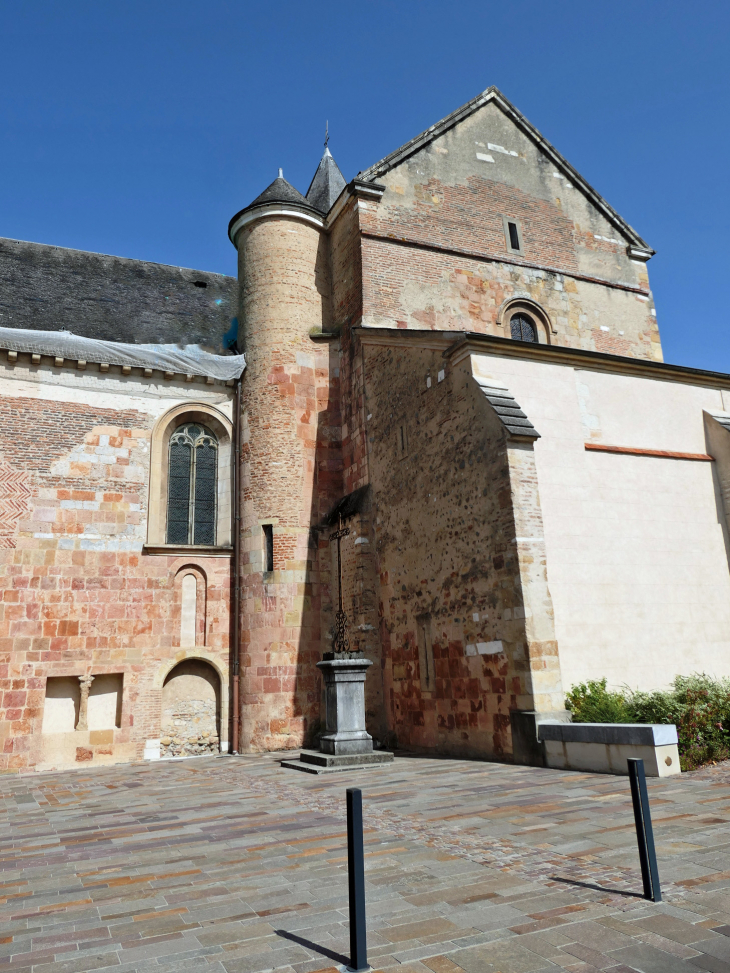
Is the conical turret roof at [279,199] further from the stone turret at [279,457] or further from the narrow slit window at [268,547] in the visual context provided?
the narrow slit window at [268,547]

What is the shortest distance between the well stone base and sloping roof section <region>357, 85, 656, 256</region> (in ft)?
41.1

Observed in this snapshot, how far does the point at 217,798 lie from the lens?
309 inches

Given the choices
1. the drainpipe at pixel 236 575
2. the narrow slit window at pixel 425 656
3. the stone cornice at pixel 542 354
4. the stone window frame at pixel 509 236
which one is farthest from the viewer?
the stone window frame at pixel 509 236

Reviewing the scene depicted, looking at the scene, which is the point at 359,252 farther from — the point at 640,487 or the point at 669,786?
the point at 669,786

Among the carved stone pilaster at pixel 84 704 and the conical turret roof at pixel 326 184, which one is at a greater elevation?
Result: the conical turret roof at pixel 326 184

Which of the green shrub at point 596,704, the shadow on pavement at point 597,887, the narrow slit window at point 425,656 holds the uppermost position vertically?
the narrow slit window at point 425,656

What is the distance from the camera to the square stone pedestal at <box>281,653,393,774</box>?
32.8 feet

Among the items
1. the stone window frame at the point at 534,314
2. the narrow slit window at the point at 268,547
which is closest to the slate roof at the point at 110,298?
the narrow slit window at the point at 268,547

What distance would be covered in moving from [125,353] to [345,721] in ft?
30.3

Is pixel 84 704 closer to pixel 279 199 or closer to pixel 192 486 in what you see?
pixel 192 486

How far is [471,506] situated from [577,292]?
32.7 feet

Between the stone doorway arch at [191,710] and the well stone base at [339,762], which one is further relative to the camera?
the stone doorway arch at [191,710]

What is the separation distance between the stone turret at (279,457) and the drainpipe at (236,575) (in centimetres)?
17

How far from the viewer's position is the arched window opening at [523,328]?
1706 cm
